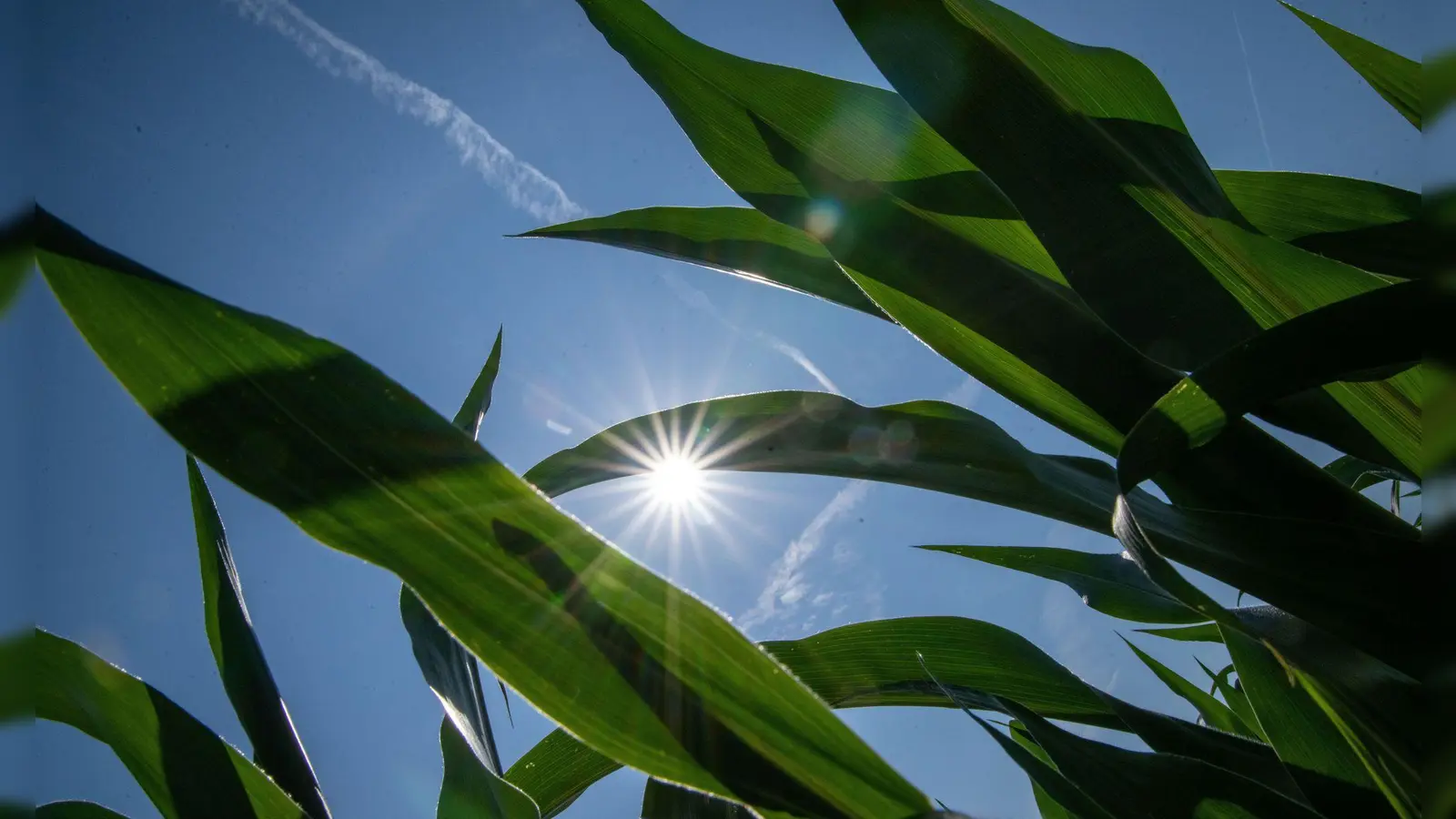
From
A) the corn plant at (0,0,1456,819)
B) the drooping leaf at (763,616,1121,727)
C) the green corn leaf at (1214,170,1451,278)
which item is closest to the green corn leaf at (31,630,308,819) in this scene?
the corn plant at (0,0,1456,819)

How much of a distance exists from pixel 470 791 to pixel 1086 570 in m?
0.40

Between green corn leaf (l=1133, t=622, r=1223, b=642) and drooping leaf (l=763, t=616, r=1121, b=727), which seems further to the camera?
green corn leaf (l=1133, t=622, r=1223, b=642)

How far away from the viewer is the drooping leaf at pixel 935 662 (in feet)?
1.50

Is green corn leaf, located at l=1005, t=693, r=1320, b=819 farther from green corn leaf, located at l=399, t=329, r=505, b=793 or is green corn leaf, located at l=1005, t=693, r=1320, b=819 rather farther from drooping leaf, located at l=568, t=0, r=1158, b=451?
green corn leaf, located at l=399, t=329, r=505, b=793

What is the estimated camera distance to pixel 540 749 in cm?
48

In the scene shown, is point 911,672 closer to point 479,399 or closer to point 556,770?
point 556,770

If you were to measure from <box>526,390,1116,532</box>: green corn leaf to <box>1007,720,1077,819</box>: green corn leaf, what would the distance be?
174mm

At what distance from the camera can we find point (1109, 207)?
355mm

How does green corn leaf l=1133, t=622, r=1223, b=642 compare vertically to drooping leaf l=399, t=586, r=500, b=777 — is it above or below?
above

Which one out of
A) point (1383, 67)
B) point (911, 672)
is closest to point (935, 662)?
point (911, 672)

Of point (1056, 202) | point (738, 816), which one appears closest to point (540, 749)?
point (738, 816)

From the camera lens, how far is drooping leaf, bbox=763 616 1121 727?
0.46 metres

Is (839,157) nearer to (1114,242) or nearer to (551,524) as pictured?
(1114,242)

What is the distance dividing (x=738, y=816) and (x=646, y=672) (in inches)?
9.6
